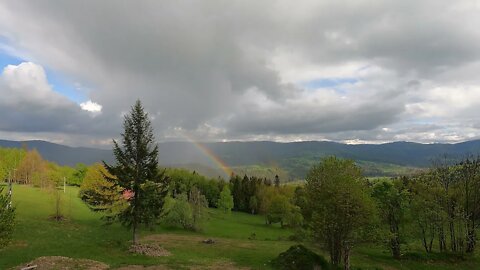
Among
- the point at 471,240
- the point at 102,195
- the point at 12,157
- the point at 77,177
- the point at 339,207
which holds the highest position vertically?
the point at 12,157

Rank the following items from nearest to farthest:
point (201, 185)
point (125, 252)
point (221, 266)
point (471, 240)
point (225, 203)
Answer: point (221, 266), point (125, 252), point (471, 240), point (225, 203), point (201, 185)

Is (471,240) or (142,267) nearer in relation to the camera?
(142,267)

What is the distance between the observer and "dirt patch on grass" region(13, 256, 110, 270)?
27.6 meters

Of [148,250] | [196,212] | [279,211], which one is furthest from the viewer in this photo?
[279,211]

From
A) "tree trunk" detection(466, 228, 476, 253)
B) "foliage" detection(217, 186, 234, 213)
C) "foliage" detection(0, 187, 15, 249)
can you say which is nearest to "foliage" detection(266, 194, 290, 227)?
"foliage" detection(217, 186, 234, 213)

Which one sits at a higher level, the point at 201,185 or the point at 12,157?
the point at 12,157

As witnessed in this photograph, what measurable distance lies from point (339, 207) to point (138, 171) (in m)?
24.2

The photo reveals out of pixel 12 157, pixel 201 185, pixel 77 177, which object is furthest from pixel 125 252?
pixel 77 177

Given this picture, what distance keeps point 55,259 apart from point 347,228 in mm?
27641

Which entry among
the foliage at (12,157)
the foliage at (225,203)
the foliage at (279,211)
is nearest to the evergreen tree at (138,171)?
the foliage at (279,211)

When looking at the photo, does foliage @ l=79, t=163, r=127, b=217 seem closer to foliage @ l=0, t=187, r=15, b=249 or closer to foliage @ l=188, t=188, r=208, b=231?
foliage @ l=188, t=188, r=208, b=231

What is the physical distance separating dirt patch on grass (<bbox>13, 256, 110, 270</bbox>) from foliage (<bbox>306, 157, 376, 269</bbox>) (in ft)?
69.0

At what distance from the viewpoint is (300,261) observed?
34719mm

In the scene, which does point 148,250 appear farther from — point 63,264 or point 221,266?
point 63,264
